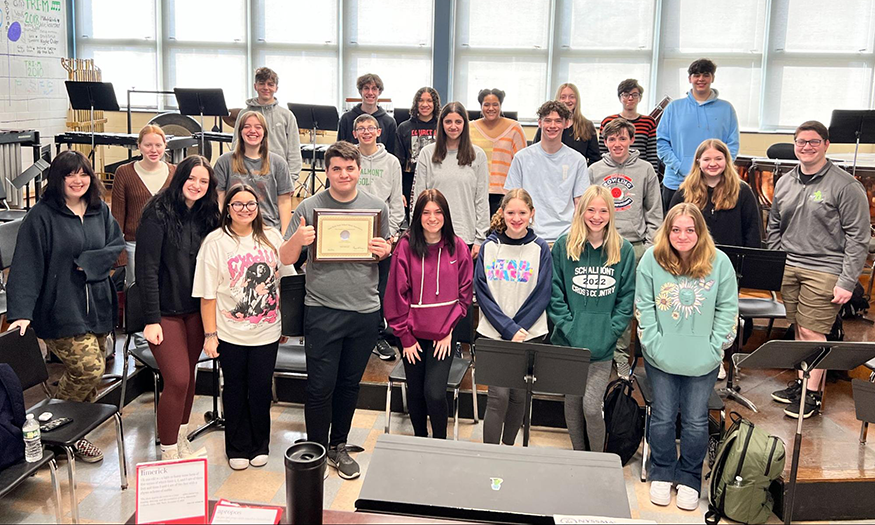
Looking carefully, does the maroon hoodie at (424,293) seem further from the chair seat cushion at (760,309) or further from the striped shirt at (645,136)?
the striped shirt at (645,136)

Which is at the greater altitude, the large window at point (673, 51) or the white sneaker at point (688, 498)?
the large window at point (673, 51)

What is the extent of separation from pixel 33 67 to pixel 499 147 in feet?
27.1

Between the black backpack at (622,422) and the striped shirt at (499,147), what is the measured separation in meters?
1.81

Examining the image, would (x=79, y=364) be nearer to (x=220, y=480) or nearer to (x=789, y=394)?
(x=220, y=480)

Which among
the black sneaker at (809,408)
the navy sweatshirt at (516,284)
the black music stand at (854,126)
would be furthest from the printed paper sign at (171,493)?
the black music stand at (854,126)

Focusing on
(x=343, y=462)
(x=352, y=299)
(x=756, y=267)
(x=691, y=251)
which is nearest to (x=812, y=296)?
(x=756, y=267)

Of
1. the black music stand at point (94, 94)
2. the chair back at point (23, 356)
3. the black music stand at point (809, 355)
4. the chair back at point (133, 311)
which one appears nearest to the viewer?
the black music stand at point (809, 355)

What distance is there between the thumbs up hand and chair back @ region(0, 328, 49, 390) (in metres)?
1.45

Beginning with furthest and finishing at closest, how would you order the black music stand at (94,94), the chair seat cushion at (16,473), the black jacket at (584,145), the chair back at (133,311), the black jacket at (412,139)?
the black music stand at (94,94), the black jacket at (412,139), the black jacket at (584,145), the chair back at (133,311), the chair seat cushion at (16,473)

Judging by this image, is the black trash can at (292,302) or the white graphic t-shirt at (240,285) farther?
the black trash can at (292,302)

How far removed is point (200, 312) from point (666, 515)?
2663 mm

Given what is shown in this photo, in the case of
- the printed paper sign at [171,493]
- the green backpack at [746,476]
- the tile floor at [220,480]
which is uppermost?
the printed paper sign at [171,493]

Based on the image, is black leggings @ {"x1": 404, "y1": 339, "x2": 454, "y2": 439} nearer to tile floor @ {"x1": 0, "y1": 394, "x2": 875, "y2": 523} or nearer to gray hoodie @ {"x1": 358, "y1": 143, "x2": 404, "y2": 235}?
tile floor @ {"x1": 0, "y1": 394, "x2": 875, "y2": 523}

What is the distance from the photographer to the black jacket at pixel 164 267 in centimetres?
378
